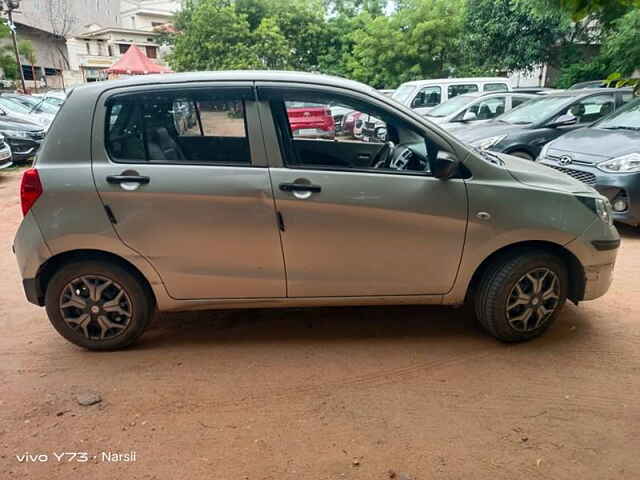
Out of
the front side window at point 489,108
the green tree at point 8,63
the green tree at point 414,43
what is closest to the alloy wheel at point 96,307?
the front side window at point 489,108

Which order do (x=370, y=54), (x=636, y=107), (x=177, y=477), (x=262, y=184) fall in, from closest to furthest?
1. (x=177, y=477)
2. (x=262, y=184)
3. (x=636, y=107)
4. (x=370, y=54)

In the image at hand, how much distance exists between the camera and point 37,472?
2262 millimetres

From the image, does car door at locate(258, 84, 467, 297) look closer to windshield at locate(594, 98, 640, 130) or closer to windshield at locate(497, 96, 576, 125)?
windshield at locate(594, 98, 640, 130)

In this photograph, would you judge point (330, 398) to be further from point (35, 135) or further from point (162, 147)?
point (35, 135)

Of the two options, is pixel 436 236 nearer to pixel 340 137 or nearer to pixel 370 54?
pixel 340 137

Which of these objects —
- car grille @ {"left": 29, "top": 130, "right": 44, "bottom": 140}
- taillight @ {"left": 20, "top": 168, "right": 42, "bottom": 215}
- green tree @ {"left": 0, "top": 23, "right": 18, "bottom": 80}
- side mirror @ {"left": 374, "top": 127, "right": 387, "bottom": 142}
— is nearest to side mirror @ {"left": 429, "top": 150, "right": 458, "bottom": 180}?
side mirror @ {"left": 374, "top": 127, "right": 387, "bottom": 142}

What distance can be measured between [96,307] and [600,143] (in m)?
6.14

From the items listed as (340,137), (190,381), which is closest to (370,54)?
(340,137)

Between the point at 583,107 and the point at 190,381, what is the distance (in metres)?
8.01

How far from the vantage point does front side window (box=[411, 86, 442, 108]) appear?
12.4 meters

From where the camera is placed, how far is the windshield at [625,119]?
6.30 meters

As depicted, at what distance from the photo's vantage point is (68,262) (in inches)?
120

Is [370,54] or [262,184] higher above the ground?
[370,54]

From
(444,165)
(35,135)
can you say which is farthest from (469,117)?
(35,135)
